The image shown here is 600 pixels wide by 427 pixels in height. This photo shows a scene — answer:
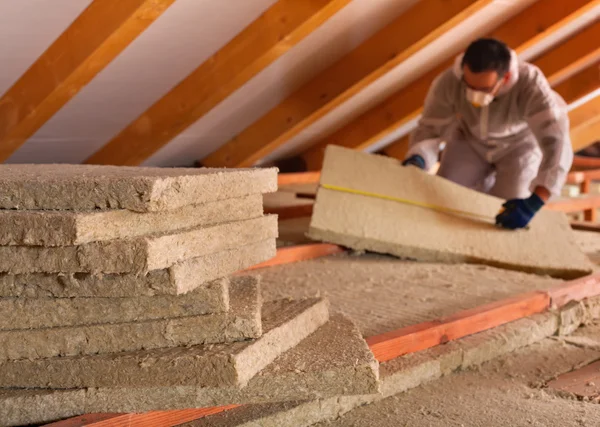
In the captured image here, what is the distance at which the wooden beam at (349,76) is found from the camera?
400cm

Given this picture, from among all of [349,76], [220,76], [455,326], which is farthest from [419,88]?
[455,326]

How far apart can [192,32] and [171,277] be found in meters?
2.11

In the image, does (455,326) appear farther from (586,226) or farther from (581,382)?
(586,226)

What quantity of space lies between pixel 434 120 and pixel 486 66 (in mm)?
707

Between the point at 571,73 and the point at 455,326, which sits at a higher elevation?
the point at 571,73

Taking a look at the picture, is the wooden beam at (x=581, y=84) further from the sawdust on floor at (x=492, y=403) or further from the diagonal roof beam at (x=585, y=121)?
the sawdust on floor at (x=492, y=403)

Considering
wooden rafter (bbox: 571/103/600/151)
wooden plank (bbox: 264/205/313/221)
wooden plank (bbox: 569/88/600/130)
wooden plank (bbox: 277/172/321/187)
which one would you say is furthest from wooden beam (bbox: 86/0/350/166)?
wooden rafter (bbox: 571/103/600/151)

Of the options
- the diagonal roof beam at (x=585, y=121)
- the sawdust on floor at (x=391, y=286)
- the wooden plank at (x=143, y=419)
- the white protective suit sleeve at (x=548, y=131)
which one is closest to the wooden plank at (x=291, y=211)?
the sawdust on floor at (x=391, y=286)

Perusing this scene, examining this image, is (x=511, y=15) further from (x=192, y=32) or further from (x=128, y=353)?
(x=128, y=353)

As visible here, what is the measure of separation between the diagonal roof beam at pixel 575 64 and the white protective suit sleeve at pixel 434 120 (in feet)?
5.70

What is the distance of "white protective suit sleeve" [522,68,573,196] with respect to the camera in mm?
3498

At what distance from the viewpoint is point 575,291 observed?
2.90m

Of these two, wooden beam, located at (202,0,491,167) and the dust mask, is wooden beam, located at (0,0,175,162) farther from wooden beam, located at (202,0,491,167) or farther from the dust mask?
wooden beam, located at (202,0,491,167)

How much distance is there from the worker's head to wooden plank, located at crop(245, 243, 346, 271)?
1070mm
